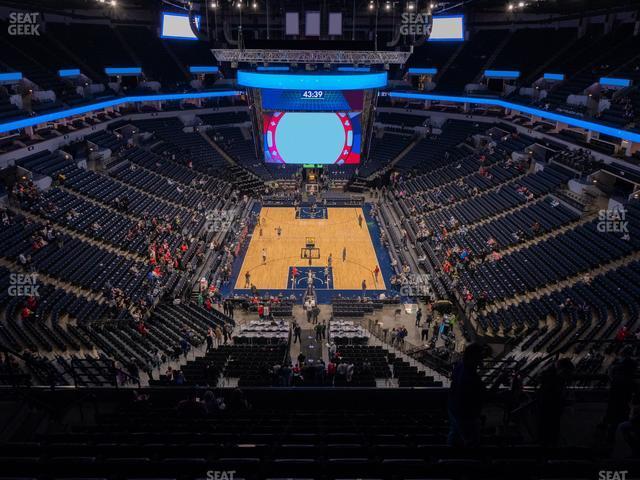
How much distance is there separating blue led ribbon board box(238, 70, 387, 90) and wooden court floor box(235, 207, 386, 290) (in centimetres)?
1003

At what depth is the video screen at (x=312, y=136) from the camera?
39375 mm

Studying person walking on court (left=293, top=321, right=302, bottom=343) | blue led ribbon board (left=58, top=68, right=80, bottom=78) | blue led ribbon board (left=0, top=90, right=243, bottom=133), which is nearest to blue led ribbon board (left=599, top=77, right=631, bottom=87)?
person walking on court (left=293, top=321, right=302, bottom=343)

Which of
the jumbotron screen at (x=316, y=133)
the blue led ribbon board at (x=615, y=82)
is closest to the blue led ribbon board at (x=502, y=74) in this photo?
the blue led ribbon board at (x=615, y=82)

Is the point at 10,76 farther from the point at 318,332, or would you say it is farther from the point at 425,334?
the point at 425,334

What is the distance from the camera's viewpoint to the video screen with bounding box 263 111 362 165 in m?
39.4

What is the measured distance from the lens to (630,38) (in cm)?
3581

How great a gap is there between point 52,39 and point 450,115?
124ft

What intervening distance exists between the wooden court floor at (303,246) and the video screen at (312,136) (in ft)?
14.8

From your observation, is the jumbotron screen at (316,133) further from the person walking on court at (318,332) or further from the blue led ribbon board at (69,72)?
the person walking on court at (318,332)

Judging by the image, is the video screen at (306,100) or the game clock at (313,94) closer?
the game clock at (313,94)

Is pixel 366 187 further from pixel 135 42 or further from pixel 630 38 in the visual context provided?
pixel 135 42

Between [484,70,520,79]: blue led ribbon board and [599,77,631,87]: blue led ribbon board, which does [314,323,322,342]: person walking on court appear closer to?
[599,77,631,87]: blue led ribbon board

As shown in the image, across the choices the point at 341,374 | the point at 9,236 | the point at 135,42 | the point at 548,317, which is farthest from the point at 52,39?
the point at 548,317

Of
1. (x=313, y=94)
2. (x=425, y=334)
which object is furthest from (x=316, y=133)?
(x=425, y=334)
